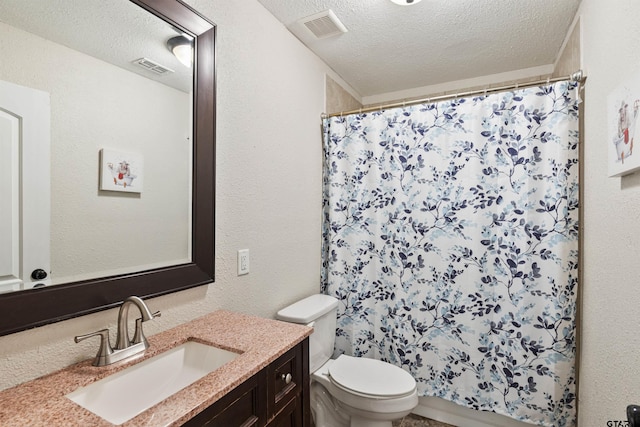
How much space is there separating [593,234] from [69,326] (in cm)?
203

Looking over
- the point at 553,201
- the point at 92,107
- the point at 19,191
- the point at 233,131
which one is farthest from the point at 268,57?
the point at 553,201

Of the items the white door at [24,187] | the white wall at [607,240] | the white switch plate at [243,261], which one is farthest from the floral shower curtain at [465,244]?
the white door at [24,187]

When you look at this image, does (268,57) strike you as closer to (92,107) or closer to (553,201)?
(92,107)

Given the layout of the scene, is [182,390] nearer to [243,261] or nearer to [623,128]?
[243,261]

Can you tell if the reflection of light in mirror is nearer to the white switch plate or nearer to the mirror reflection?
the mirror reflection

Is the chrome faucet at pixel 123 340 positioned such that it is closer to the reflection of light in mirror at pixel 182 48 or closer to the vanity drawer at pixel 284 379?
the vanity drawer at pixel 284 379

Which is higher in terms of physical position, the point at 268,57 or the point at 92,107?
the point at 268,57

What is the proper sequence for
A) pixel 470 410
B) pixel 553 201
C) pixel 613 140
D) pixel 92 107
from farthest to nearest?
pixel 470 410 → pixel 553 201 → pixel 613 140 → pixel 92 107

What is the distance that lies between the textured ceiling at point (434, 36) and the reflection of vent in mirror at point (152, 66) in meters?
0.78

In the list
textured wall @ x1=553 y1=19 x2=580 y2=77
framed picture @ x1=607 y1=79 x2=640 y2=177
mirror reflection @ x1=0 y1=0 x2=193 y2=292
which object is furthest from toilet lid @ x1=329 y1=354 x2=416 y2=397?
textured wall @ x1=553 y1=19 x2=580 y2=77

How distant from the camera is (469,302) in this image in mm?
1869

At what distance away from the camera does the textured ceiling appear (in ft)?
5.63

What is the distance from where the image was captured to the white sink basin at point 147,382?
876 mm

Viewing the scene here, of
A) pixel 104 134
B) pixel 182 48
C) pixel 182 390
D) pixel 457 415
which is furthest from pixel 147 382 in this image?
pixel 457 415
